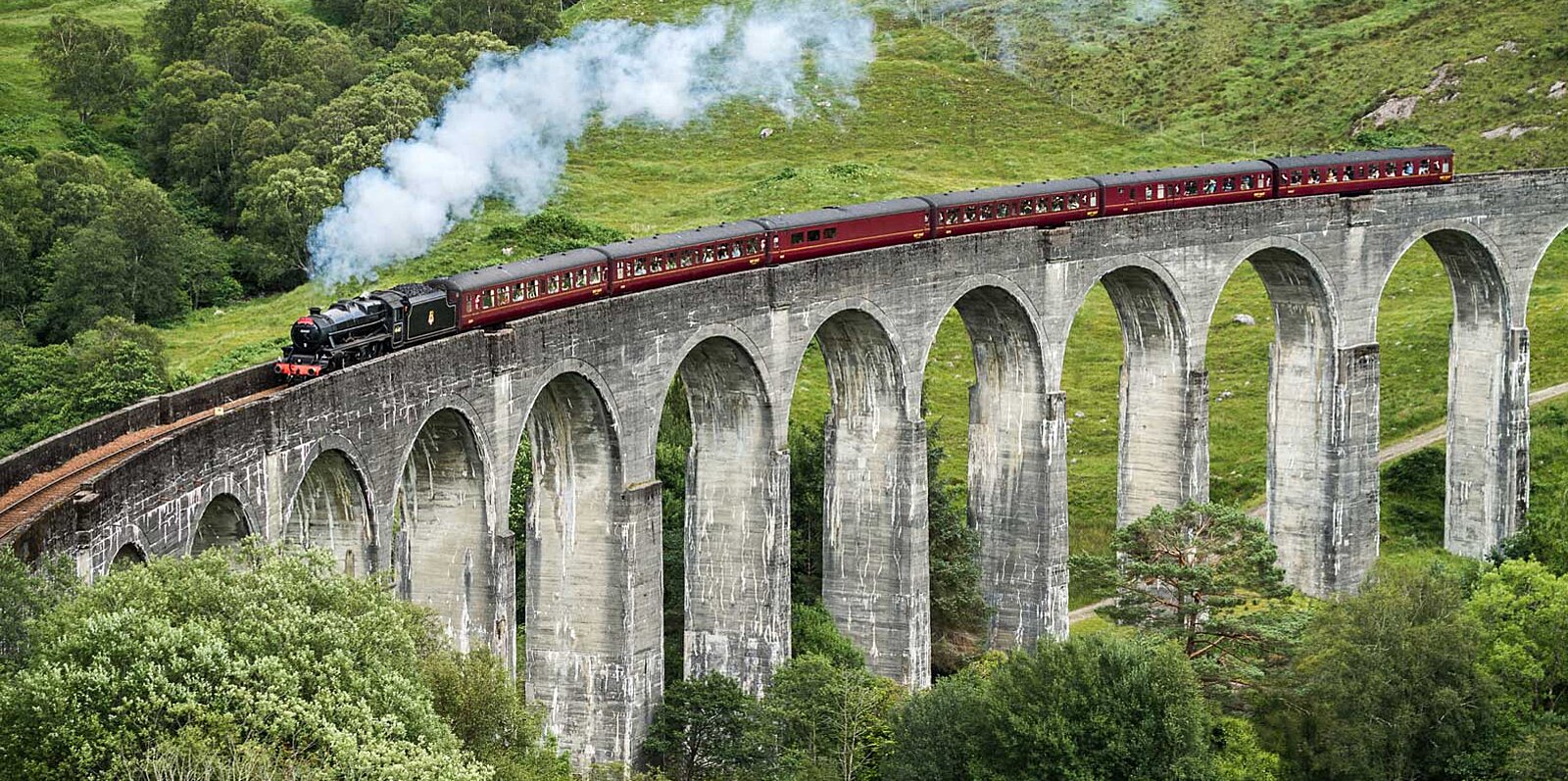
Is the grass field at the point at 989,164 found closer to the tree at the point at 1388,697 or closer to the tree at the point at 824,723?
the tree at the point at 1388,697

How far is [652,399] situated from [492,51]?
175 ft

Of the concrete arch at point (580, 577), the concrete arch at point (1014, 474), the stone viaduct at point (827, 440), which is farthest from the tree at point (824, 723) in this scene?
the concrete arch at point (1014, 474)

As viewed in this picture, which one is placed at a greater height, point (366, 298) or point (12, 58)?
point (12, 58)

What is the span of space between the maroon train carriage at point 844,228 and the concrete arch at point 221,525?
78.1 ft

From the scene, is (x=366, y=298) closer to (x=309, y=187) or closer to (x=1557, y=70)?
(x=309, y=187)

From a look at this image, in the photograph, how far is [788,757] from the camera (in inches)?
2292

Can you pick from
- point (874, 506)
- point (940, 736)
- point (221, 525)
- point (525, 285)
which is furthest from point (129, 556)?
point (874, 506)

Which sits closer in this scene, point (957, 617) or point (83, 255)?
point (957, 617)

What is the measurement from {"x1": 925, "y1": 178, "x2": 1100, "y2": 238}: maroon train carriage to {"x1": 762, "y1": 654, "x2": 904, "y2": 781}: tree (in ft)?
61.2

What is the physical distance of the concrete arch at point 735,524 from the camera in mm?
65938

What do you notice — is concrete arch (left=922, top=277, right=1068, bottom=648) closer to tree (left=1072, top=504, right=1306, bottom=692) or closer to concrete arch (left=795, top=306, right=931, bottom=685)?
concrete arch (left=795, top=306, right=931, bottom=685)

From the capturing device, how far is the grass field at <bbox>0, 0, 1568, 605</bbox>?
9419cm

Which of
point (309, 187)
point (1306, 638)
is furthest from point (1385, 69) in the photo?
point (1306, 638)

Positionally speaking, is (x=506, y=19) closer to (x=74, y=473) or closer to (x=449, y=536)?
(x=449, y=536)
